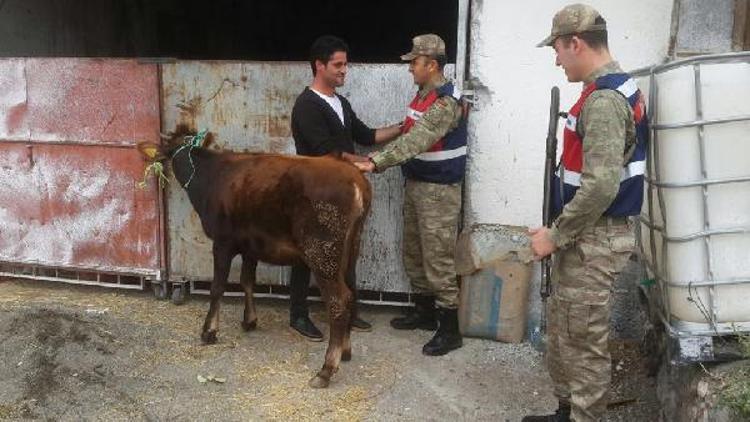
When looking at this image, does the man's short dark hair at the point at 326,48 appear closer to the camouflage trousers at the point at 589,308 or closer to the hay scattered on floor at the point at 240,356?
the hay scattered on floor at the point at 240,356

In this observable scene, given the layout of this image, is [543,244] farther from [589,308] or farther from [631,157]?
[631,157]

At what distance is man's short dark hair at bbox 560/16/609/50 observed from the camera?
361 cm

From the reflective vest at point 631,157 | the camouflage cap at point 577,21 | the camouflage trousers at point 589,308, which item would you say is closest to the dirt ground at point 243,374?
the camouflage trousers at point 589,308

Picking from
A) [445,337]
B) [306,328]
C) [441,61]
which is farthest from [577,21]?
[306,328]

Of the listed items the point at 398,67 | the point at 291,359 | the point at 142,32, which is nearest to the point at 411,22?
the point at 142,32

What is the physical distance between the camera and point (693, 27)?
493cm

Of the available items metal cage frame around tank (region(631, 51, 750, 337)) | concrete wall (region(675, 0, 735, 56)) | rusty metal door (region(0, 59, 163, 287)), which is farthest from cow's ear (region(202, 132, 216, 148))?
concrete wall (region(675, 0, 735, 56))

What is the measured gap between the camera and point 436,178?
521 centimetres

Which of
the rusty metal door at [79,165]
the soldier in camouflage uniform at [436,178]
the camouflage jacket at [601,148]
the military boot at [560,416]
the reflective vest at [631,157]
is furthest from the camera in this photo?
the rusty metal door at [79,165]

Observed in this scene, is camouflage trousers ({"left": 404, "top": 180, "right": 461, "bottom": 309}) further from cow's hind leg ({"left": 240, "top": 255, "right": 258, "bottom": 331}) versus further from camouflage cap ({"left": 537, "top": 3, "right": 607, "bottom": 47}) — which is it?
camouflage cap ({"left": 537, "top": 3, "right": 607, "bottom": 47})

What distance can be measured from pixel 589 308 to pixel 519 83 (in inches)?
83.8

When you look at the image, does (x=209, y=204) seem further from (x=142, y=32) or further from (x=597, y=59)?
(x=142, y=32)

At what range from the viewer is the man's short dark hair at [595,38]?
3613mm

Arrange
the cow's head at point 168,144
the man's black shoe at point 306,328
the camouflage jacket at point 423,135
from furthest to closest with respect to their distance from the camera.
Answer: the cow's head at point 168,144
the man's black shoe at point 306,328
the camouflage jacket at point 423,135
